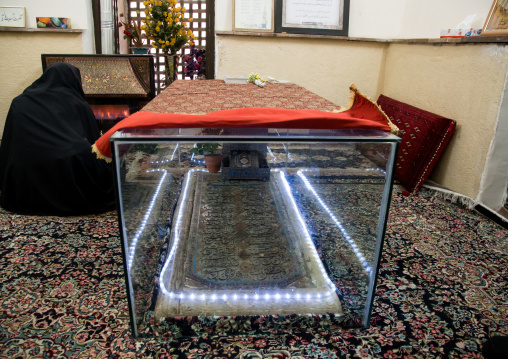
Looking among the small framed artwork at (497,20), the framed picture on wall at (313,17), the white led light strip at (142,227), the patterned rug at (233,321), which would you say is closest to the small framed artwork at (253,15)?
the framed picture on wall at (313,17)

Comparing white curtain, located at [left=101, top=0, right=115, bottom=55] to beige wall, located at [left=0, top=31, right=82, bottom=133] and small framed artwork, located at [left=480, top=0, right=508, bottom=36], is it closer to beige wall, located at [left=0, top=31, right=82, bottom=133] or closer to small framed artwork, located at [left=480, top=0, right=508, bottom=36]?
beige wall, located at [left=0, top=31, right=82, bottom=133]

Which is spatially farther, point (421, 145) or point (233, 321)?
point (421, 145)

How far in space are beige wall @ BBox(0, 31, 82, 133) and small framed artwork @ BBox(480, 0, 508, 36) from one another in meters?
4.14

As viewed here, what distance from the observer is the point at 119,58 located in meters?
4.29

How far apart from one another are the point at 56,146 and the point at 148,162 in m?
1.25

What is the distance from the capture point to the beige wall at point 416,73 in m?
2.91

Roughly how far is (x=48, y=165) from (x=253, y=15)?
9.43 feet

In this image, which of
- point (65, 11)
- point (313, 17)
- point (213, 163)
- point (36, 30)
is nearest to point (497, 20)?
point (313, 17)

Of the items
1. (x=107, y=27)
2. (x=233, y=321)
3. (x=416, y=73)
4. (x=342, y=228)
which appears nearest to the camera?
(x=233, y=321)

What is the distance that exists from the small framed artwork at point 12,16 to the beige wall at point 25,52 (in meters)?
0.09

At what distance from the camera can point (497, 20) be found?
9.35 ft

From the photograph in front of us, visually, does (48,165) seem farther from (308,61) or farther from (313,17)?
(313,17)

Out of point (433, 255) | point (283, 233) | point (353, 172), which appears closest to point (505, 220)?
point (433, 255)

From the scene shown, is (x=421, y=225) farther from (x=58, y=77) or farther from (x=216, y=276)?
(x=58, y=77)
